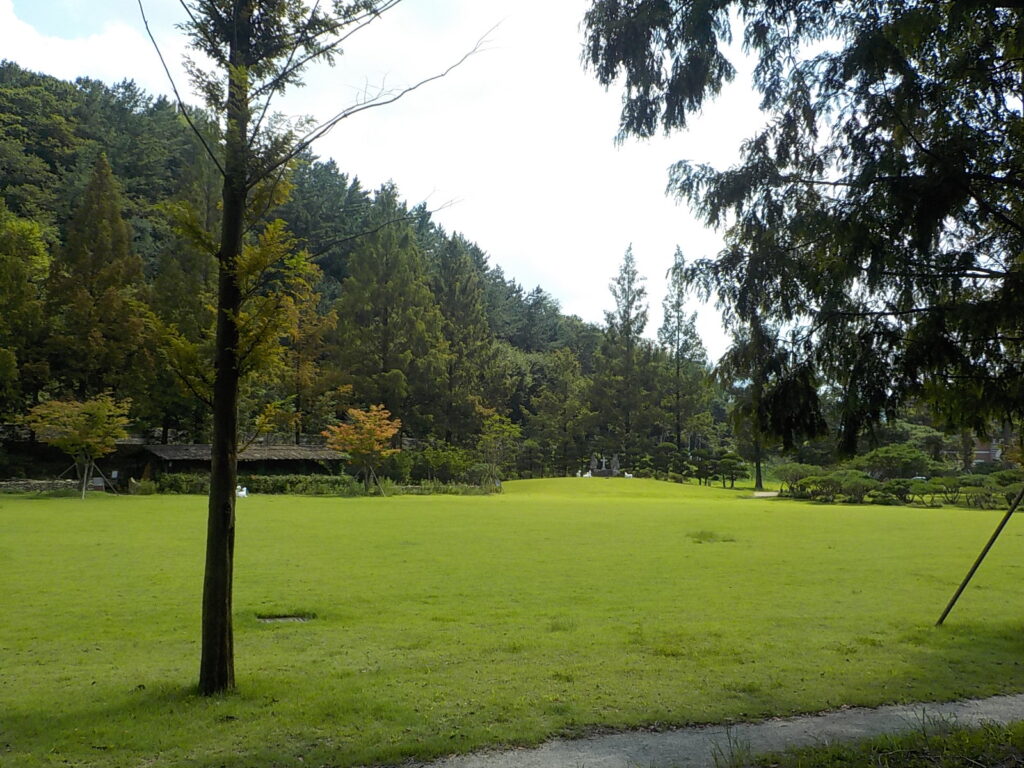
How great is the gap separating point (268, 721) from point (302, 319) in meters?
38.6

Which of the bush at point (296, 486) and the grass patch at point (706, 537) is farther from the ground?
the bush at point (296, 486)

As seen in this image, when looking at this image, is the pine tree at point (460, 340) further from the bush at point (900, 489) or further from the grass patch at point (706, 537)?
the grass patch at point (706, 537)

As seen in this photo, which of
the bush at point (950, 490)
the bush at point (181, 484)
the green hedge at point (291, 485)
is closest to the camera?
the bush at point (950, 490)

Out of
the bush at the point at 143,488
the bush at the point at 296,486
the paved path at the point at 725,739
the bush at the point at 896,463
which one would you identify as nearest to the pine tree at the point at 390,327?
the bush at the point at 296,486

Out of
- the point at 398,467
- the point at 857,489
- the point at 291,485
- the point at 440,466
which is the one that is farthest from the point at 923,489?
the point at 291,485

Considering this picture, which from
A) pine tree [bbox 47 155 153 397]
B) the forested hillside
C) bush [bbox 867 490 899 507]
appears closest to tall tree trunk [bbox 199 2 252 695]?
the forested hillside

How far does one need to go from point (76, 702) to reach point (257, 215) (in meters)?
3.78

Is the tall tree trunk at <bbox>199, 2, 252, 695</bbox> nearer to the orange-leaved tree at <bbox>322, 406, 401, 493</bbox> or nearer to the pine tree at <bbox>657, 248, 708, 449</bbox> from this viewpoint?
the orange-leaved tree at <bbox>322, 406, 401, 493</bbox>

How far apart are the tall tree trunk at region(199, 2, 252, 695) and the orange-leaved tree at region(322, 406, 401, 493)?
88.2 feet

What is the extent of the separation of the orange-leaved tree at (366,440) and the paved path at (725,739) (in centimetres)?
2835

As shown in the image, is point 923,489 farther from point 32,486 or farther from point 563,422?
point 32,486

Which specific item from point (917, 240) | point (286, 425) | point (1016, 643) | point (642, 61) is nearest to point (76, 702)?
point (642, 61)

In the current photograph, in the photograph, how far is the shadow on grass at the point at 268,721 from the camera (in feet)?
14.3

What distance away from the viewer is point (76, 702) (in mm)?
5176
